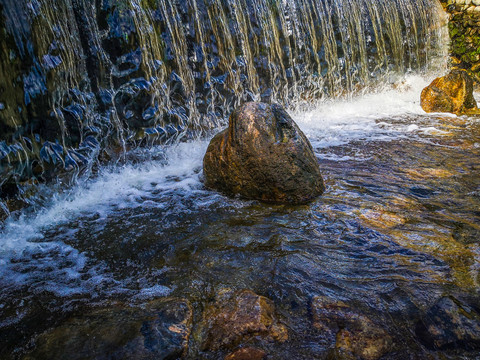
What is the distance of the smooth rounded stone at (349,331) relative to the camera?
5.86ft

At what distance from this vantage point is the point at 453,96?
26.3 feet

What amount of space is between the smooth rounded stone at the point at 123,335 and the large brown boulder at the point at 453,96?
8.33 metres

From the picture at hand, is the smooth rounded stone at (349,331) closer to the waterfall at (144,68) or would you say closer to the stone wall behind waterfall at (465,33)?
the waterfall at (144,68)

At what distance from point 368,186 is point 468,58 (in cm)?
A: 1154

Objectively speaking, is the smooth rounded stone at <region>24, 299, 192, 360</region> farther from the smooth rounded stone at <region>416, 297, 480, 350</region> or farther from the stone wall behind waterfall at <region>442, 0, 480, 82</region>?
the stone wall behind waterfall at <region>442, 0, 480, 82</region>

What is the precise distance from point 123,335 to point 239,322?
0.68 m

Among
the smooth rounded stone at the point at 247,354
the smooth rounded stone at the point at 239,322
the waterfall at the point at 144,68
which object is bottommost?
the smooth rounded stone at the point at 247,354

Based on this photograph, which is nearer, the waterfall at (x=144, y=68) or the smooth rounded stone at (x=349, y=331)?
the smooth rounded stone at (x=349, y=331)

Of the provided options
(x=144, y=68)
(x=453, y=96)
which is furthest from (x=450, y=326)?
(x=453, y=96)

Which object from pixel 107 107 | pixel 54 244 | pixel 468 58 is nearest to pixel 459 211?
pixel 54 244

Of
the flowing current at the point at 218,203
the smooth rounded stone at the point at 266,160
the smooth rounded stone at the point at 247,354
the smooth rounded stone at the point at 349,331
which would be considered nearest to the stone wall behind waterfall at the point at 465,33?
the flowing current at the point at 218,203

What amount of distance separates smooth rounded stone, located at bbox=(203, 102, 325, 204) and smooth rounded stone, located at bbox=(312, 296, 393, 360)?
5.31 ft

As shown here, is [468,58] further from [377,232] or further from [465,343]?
[465,343]

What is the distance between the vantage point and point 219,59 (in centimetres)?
657
